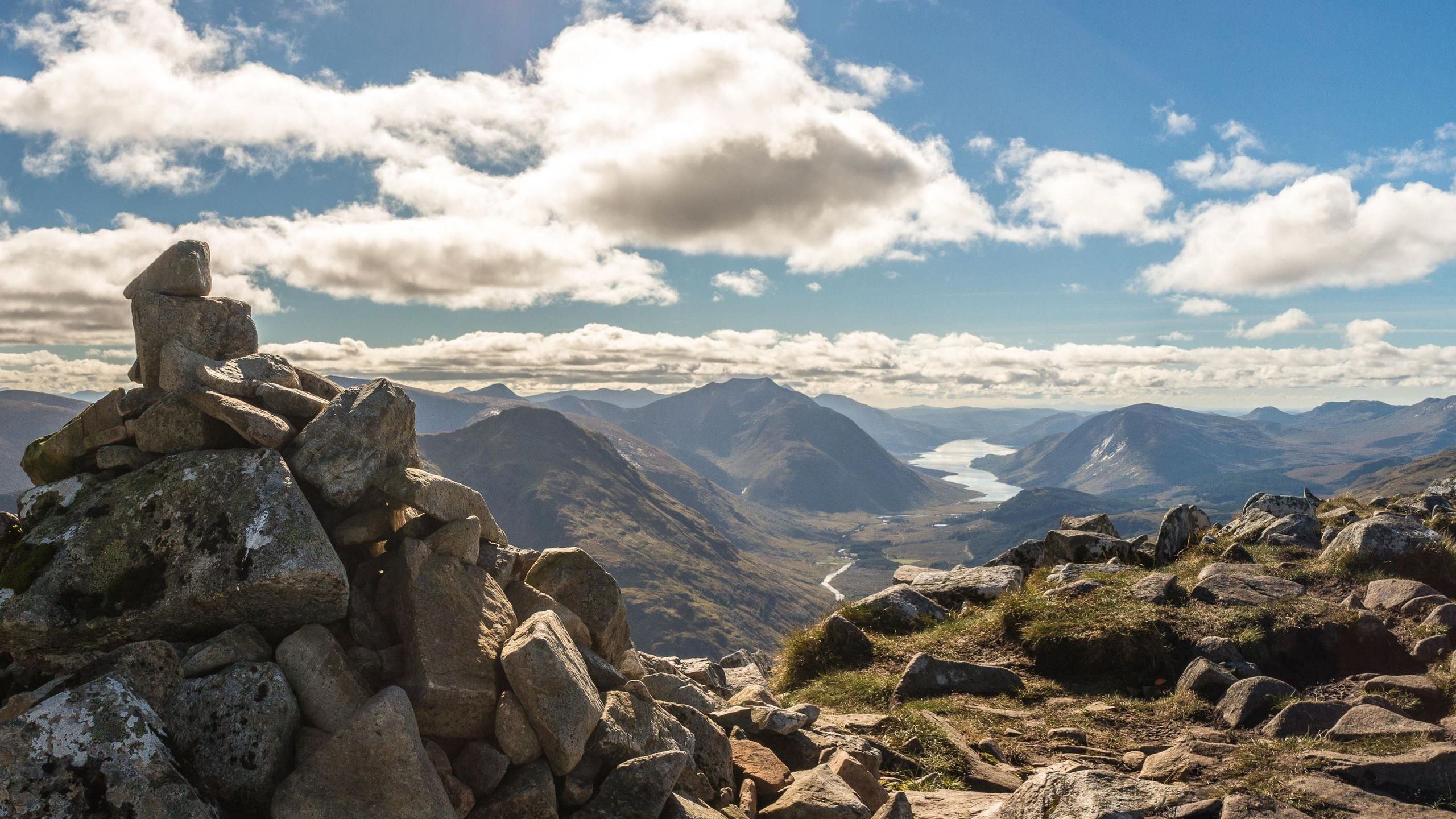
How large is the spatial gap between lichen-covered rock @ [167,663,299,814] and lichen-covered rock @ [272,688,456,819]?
0.95 ft

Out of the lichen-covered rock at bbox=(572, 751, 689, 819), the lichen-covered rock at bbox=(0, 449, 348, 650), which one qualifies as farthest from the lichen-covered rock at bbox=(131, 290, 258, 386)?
the lichen-covered rock at bbox=(572, 751, 689, 819)

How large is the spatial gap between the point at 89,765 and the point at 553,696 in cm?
438

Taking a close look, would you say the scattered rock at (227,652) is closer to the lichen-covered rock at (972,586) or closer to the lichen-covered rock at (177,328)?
the lichen-covered rock at (177,328)

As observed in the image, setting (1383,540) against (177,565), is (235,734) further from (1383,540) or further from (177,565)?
(1383,540)

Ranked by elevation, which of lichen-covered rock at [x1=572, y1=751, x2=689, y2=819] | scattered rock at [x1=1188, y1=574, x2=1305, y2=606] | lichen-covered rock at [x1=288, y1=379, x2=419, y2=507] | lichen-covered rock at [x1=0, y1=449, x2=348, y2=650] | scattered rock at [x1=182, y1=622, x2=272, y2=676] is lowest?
lichen-covered rock at [x1=572, y1=751, x2=689, y2=819]

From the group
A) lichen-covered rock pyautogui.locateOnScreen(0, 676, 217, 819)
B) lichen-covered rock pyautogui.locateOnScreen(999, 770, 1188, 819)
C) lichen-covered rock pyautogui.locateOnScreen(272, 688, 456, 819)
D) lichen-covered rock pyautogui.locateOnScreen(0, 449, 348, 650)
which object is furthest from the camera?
lichen-covered rock pyautogui.locateOnScreen(0, 449, 348, 650)

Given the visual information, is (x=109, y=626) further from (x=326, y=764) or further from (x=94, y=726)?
(x=326, y=764)

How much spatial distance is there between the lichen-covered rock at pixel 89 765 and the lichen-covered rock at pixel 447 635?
2.33 m

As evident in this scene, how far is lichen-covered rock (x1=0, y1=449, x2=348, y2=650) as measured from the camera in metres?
8.58

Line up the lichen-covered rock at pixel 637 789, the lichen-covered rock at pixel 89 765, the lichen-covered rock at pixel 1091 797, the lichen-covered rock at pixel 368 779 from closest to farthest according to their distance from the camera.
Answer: the lichen-covered rock at pixel 89 765 → the lichen-covered rock at pixel 368 779 → the lichen-covered rock at pixel 1091 797 → the lichen-covered rock at pixel 637 789

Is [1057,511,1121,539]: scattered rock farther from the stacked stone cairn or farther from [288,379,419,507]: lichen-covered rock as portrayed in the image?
[288,379,419,507]: lichen-covered rock

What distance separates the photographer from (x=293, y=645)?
8539mm

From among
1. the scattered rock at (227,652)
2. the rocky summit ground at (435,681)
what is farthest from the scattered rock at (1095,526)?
the scattered rock at (227,652)

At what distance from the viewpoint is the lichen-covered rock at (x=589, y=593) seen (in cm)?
1259
